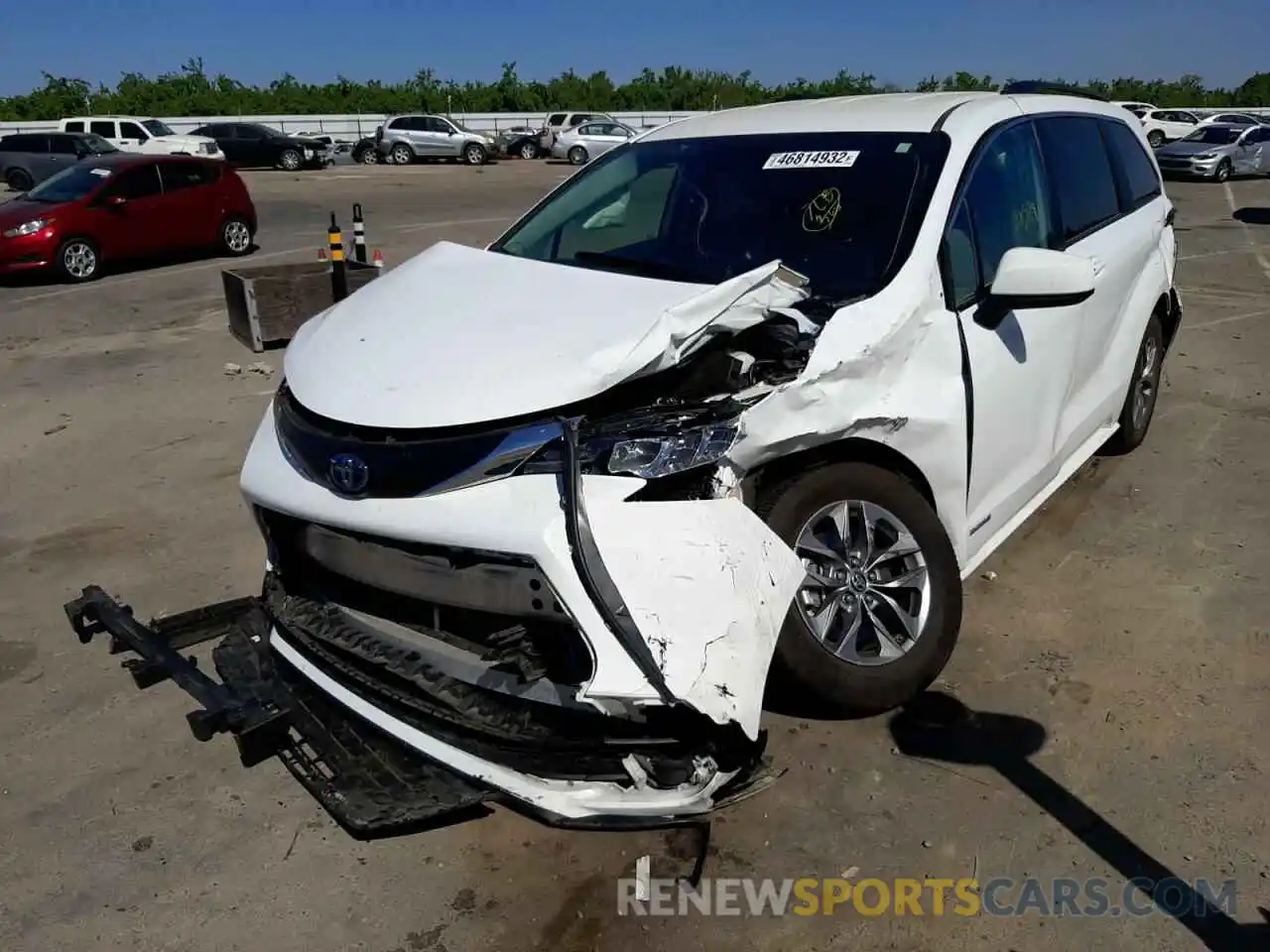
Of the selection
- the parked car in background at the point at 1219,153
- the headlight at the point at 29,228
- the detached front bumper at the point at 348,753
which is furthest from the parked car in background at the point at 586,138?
the detached front bumper at the point at 348,753

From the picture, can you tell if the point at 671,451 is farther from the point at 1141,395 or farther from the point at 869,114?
the point at 1141,395

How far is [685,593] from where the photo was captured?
7.90 feet

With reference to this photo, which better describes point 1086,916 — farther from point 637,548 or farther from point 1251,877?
point 637,548

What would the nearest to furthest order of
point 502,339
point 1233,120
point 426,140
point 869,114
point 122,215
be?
1. point 502,339
2. point 869,114
3. point 122,215
4. point 1233,120
5. point 426,140

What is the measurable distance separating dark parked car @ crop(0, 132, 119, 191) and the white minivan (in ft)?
82.6

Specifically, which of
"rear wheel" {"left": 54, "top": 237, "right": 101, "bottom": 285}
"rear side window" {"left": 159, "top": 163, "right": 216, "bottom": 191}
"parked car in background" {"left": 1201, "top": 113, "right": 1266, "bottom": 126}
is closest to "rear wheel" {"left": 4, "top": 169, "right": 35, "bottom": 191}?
"rear side window" {"left": 159, "top": 163, "right": 216, "bottom": 191}

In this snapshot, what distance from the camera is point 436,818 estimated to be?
2.48m

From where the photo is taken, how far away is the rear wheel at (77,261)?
1312 centimetres

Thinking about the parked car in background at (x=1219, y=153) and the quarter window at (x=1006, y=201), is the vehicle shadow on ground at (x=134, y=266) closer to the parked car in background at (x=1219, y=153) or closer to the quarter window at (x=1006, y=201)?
the quarter window at (x=1006, y=201)

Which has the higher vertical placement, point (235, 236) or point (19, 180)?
point (235, 236)

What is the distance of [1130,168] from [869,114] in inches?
79.7

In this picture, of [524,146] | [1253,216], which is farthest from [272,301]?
[524,146]

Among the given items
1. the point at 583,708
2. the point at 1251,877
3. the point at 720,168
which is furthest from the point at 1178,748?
the point at 720,168

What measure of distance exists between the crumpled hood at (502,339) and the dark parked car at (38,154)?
83.0 ft
